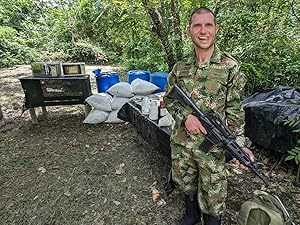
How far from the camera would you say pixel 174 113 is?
179cm

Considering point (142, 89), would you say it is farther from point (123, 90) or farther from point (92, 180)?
point (92, 180)

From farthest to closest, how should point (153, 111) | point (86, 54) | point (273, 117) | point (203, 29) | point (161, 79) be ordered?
point (86, 54) < point (161, 79) < point (153, 111) < point (273, 117) < point (203, 29)

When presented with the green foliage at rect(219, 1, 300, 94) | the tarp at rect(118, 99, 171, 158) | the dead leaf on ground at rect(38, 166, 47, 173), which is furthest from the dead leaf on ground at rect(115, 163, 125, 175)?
the green foliage at rect(219, 1, 300, 94)

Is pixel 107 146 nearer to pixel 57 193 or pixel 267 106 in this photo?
pixel 57 193

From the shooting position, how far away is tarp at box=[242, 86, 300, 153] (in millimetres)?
2400

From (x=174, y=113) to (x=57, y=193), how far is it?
1.57 m

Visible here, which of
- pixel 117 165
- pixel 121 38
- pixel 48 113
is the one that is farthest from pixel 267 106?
pixel 121 38

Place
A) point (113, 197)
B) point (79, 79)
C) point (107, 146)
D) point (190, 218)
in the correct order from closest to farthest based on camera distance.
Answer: point (190, 218), point (113, 197), point (107, 146), point (79, 79)

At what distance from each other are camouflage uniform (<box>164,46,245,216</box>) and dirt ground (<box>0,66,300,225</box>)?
588mm

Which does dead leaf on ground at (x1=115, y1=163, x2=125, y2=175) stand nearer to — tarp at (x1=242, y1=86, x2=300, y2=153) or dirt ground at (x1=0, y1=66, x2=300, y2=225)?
dirt ground at (x1=0, y1=66, x2=300, y2=225)

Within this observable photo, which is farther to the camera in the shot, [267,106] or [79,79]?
[79,79]

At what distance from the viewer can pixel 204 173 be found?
5.56 ft

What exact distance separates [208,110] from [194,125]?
14 centimetres

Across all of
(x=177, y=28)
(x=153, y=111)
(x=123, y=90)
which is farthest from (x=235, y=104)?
(x=177, y=28)
